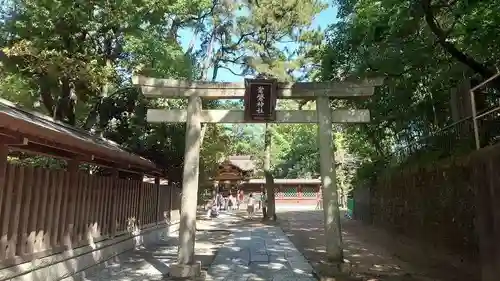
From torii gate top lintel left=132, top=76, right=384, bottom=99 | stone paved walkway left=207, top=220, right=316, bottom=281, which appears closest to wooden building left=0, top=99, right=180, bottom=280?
torii gate top lintel left=132, top=76, right=384, bottom=99

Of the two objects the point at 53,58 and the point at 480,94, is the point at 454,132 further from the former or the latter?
the point at 53,58

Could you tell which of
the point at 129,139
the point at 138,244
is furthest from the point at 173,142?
the point at 138,244

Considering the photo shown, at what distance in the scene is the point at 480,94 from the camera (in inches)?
337

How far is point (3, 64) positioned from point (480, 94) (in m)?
11.7

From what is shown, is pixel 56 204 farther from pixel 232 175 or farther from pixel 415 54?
pixel 232 175

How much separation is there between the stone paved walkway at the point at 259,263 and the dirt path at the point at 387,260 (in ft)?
1.17

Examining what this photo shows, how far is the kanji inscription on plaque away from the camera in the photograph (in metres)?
9.14

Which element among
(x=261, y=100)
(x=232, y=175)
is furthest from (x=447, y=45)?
Answer: (x=232, y=175)

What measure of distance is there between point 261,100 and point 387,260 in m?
4.89

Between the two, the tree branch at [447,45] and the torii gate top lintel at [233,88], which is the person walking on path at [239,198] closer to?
the torii gate top lintel at [233,88]

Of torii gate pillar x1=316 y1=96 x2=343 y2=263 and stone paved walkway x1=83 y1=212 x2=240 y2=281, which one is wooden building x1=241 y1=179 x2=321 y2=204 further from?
torii gate pillar x1=316 y1=96 x2=343 y2=263

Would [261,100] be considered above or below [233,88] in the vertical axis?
below

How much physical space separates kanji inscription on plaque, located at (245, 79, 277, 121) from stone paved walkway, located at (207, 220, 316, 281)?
316cm

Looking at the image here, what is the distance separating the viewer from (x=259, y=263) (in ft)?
32.9
